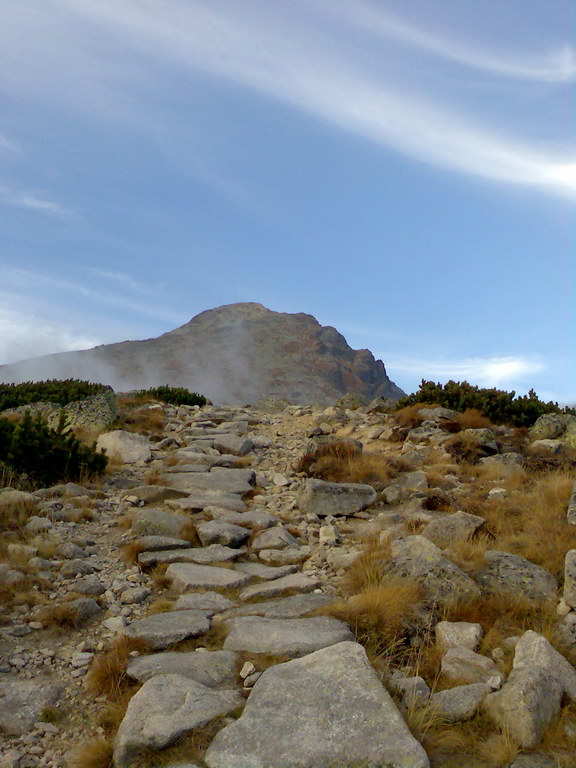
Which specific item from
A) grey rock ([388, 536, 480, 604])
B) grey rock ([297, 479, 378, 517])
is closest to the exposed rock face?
grey rock ([297, 479, 378, 517])

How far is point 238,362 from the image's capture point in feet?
159

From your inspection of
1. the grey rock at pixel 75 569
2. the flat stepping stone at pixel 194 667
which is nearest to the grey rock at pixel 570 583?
the flat stepping stone at pixel 194 667

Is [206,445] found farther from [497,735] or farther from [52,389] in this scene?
[497,735]

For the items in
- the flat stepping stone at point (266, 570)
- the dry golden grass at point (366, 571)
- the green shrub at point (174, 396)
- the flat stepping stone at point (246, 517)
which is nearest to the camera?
the dry golden grass at point (366, 571)

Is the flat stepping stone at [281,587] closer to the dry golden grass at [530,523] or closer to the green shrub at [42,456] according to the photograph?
the dry golden grass at [530,523]

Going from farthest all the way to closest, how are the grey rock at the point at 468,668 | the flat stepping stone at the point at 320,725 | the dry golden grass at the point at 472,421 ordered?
the dry golden grass at the point at 472,421, the grey rock at the point at 468,668, the flat stepping stone at the point at 320,725

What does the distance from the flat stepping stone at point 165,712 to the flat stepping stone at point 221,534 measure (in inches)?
136

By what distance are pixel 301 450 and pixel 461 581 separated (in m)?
8.10

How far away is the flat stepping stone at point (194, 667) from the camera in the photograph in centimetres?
468

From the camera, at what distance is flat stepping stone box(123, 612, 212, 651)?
536cm

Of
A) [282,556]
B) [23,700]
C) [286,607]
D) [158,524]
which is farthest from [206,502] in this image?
[23,700]

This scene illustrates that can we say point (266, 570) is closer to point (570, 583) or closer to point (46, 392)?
point (570, 583)

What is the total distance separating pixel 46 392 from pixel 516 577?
52.5 feet

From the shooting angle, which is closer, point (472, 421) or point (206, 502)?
point (206, 502)
